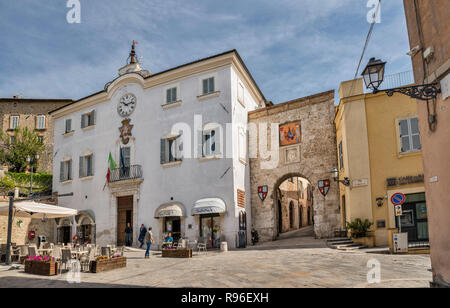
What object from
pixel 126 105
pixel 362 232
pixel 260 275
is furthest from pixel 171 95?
pixel 260 275

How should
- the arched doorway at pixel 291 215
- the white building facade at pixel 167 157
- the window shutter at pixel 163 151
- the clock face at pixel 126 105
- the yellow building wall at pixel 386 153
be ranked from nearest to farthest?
1. the yellow building wall at pixel 386 153
2. the white building facade at pixel 167 157
3. the window shutter at pixel 163 151
4. the clock face at pixel 126 105
5. the arched doorway at pixel 291 215

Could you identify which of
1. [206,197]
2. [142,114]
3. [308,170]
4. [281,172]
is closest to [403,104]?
[308,170]

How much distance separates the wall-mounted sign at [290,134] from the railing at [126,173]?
28.9ft

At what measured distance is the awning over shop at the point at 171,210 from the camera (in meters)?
19.6

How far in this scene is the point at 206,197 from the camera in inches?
765

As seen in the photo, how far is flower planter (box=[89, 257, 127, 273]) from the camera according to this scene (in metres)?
10.7

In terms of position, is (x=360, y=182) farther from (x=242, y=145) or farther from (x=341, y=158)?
(x=242, y=145)

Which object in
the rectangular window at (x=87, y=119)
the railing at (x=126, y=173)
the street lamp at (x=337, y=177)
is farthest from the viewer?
the rectangular window at (x=87, y=119)

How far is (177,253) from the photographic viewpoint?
14.8 meters

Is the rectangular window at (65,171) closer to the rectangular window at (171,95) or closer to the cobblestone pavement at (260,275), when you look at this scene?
the rectangular window at (171,95)

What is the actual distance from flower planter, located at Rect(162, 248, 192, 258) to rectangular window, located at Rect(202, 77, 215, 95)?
31.1 feet

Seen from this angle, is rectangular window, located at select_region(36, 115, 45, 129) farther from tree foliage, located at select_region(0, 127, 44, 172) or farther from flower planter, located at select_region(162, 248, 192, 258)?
flower planter, located at select_region(162, 248, 192, 258)

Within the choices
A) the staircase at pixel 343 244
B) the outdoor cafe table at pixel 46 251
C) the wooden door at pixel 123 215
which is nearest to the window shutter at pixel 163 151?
the wooden door at pixel 123 215

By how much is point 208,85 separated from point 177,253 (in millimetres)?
10019
